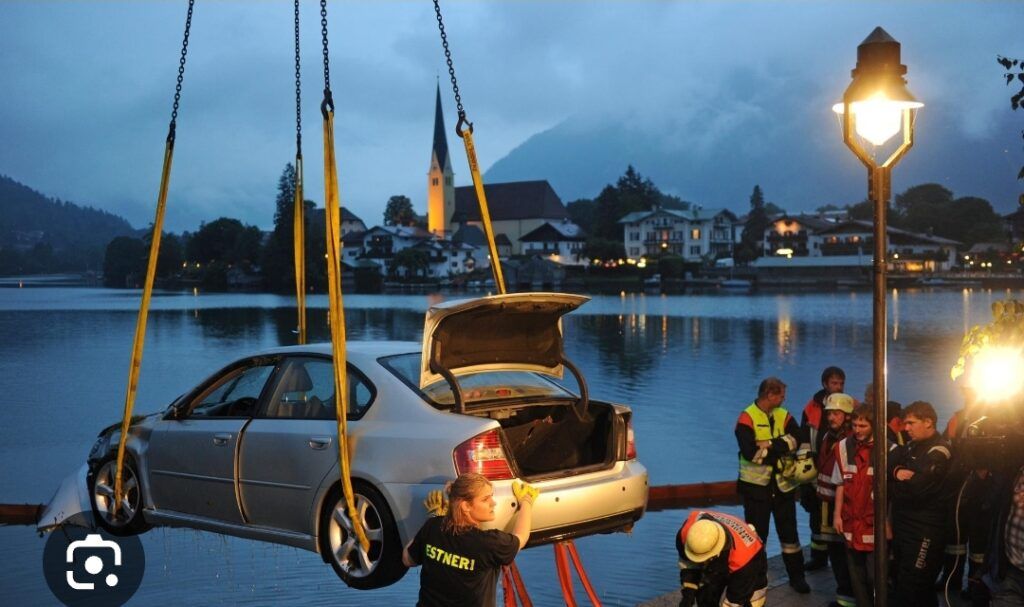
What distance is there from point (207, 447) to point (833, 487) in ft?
14.2

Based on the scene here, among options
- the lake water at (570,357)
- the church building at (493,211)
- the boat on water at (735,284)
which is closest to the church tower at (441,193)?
the church building at (493,211)

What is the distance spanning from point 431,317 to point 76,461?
16895 mm

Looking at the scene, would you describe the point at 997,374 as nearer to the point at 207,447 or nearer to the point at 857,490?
the point at 857,490

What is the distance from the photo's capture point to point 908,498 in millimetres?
6633

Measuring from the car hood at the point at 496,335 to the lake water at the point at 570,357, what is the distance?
284 cm

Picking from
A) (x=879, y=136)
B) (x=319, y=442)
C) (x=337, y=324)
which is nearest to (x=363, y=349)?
(x=337, y=324)

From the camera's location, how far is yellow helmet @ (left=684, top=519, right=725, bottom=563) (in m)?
5.02

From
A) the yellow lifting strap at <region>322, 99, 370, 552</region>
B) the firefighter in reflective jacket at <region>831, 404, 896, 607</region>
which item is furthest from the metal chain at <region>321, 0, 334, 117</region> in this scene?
the firefighter in reflective jacket at <region>831, 404, 896, 607</region>

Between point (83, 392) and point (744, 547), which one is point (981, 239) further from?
point (744, 547)

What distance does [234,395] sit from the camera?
791 centimetres

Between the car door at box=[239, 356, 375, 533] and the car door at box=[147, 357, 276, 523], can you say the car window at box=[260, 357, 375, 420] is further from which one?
the car door at box=[147, 357, 276, 523]

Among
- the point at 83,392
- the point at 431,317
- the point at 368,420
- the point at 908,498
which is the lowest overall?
the point at 83,392

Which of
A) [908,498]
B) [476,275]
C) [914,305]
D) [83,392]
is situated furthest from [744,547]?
[476,275]

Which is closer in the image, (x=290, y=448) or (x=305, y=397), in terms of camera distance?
(x=290, y=448)
